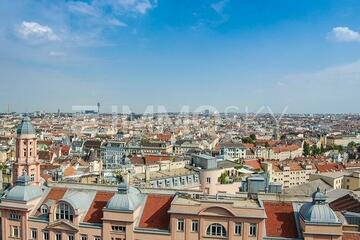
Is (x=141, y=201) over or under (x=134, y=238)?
over

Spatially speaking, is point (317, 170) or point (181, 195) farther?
point (317, 170)

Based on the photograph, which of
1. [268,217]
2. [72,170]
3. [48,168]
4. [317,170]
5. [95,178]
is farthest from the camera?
[317,170]

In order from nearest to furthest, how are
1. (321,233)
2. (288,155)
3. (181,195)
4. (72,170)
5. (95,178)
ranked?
(321,233) → (181,195) → (95,178) → (72,170) → (288,155)

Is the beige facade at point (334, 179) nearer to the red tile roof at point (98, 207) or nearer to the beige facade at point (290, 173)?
the beige facade at point (290, 173)

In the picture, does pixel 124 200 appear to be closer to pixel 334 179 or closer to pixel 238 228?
pixel 238 228

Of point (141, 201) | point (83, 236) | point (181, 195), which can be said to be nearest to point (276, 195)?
point (181, 195)

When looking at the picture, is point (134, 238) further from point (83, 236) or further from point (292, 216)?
point (292, 216)

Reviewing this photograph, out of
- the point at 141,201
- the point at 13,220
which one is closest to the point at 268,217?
the point at 141,201
